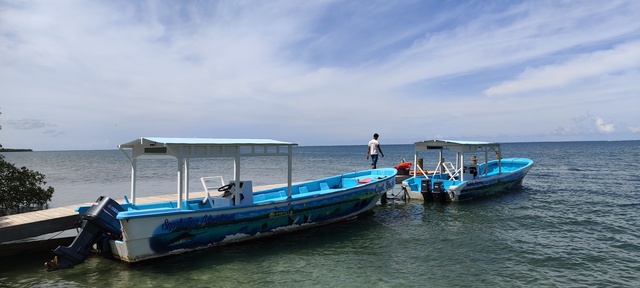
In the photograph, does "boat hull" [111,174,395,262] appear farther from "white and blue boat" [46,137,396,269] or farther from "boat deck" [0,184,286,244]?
"boat deck" [0,184,286,244]

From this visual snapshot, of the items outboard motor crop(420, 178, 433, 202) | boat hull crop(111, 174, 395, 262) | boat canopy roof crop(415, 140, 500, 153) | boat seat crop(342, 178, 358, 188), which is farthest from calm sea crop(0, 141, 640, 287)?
boat canopy roof crop(415, 140, 500, 153)

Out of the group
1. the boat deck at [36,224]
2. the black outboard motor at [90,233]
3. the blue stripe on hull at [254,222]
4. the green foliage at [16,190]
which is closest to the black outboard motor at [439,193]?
the blue stripe on hull at [254,222]

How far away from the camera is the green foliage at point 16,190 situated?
1345 cm

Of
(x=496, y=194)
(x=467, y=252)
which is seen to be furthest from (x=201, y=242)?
(x=496, y=194)

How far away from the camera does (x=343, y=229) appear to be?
12.7 metres

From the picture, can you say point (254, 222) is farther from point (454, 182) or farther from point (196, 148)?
point (454, 182)

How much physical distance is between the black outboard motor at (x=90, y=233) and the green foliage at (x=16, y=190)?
716cm

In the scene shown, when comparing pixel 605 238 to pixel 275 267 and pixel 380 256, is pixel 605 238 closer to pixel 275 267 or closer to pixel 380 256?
pixel 380 256

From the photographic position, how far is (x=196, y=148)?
9.34m

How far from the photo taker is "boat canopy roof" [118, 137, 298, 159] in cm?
898

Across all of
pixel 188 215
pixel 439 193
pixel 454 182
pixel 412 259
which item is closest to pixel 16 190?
pixel 188 215

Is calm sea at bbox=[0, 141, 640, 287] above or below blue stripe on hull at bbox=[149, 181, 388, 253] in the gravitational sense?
below

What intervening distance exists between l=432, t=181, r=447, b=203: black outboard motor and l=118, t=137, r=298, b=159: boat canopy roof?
354 inches

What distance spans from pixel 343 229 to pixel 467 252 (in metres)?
4.11
